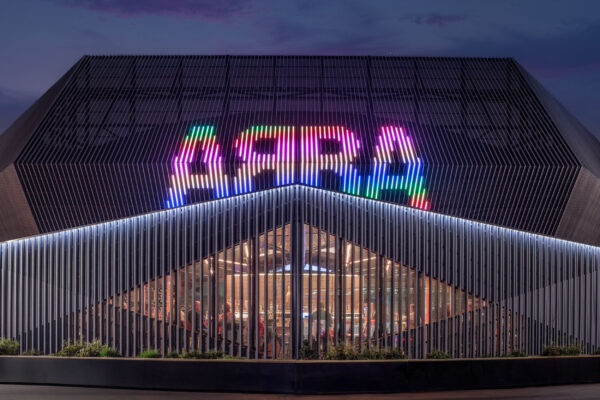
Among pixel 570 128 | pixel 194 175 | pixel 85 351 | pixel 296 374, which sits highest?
pixel 570 128

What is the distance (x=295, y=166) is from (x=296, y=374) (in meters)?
8.86

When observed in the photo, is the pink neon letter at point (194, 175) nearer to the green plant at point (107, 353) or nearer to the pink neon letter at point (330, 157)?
the pink neon letter at point (330, 157)

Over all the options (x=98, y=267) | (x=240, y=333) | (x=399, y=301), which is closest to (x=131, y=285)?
(x=98, y=267)

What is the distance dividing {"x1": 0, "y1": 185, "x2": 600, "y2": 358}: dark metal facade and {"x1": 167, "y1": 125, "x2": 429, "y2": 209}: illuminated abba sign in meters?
0.88

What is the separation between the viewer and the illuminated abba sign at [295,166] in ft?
73.6

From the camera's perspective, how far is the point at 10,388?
647 inches

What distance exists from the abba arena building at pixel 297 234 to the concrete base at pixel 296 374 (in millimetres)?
4670

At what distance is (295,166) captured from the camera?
74.5ft

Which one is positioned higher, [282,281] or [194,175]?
[194,175]

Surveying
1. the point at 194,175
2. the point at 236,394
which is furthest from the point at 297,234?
the point at 236,394

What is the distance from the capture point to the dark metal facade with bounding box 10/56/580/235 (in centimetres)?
2253

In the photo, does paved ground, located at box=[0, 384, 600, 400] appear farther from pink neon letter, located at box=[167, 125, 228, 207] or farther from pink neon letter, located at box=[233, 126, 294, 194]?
pink neon letter, located at box=[233, 126, 294, 194]

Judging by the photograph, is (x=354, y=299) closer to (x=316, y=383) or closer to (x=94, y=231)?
(x=316, y=383)

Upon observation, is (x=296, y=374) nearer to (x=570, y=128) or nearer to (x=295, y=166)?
(x=295, y=166)
